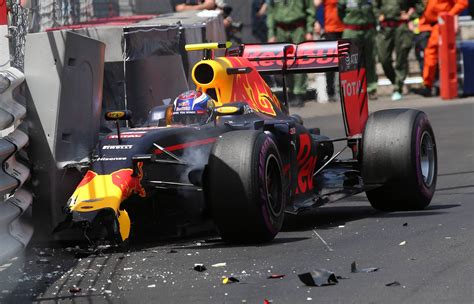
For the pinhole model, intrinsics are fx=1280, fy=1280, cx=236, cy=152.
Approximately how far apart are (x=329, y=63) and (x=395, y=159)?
117 centimetres


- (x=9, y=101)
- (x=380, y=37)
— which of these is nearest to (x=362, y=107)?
(x=9, y=101)

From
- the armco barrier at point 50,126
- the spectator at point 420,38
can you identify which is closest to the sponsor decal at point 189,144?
the armco barrier at point 50,126

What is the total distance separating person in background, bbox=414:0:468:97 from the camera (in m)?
20.7

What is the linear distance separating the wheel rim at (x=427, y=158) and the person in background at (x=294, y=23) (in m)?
9.55

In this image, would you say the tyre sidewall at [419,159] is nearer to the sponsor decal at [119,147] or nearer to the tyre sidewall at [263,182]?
the tyre sidewall at [263,182]

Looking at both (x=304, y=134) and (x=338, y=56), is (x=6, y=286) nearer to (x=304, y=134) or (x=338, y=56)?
(x=304, y=134)

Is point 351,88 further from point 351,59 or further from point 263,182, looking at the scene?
point 263,182

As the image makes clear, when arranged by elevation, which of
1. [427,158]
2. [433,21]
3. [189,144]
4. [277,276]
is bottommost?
[433,21]

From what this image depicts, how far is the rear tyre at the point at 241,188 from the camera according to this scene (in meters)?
8.60

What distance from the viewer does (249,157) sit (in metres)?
8.66

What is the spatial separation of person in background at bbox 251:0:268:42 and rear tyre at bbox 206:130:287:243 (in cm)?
1401

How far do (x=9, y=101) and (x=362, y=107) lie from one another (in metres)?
3.56

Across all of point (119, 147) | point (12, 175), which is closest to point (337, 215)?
point (119, 147)

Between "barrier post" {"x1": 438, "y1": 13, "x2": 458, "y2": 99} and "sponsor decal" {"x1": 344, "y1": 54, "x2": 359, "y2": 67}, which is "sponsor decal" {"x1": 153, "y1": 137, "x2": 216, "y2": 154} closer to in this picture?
"sponsor decal" {"x1": 344, "y1": 54, "x2": 359, "y2": 67}
